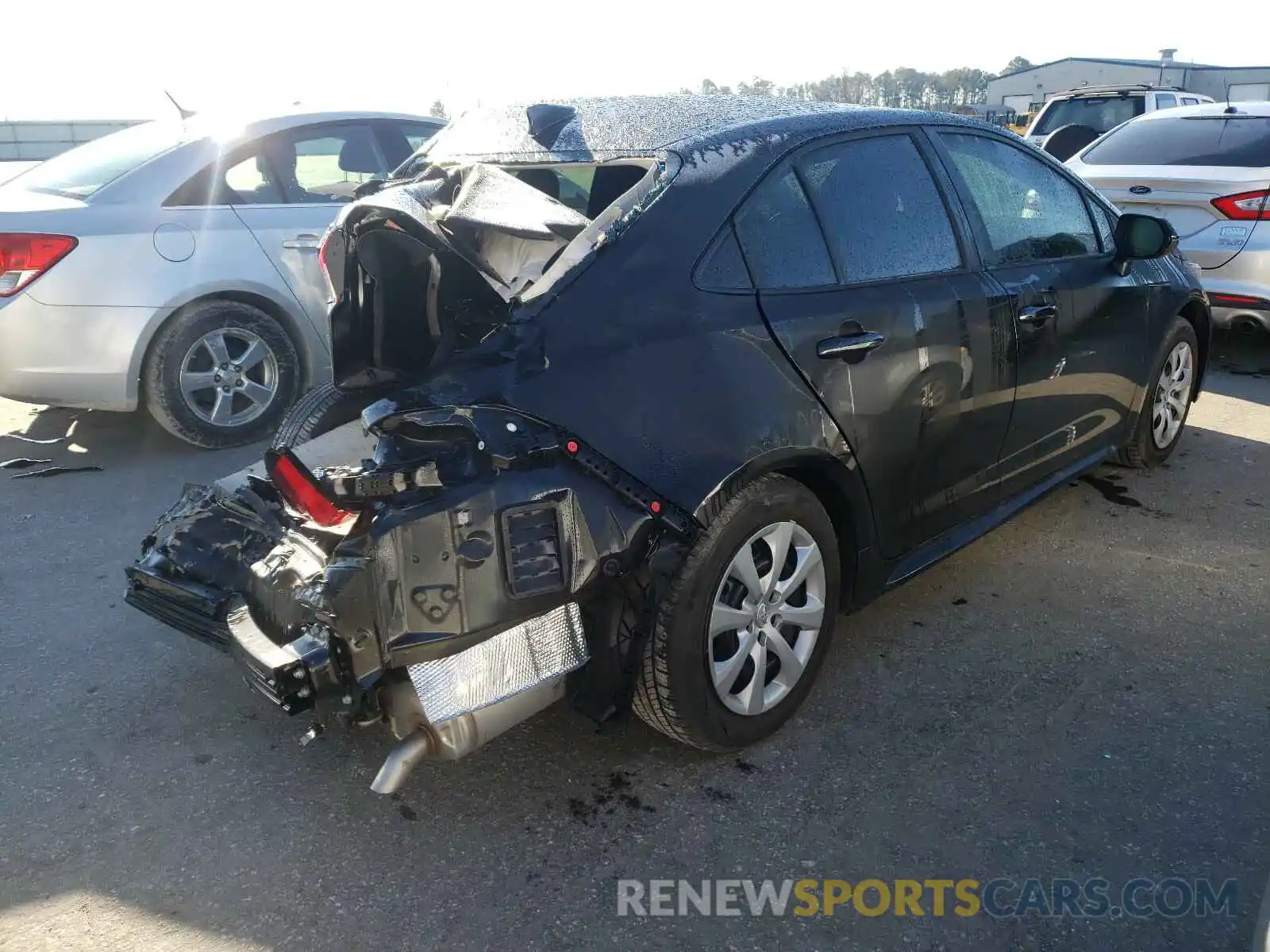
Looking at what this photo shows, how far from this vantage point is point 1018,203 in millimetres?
3707

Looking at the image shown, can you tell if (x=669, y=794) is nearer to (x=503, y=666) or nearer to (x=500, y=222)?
(x=503, y=666)

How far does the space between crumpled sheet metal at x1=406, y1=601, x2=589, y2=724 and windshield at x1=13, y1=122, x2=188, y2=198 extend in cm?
407

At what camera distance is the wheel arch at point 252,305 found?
5141 mm

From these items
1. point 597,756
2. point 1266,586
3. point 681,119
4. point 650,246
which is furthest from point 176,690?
point 1266,586

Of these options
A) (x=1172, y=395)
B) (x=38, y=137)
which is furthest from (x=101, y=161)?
(x=38, y=137)

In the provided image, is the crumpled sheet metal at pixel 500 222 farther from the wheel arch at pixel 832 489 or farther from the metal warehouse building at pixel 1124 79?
the metal warehouse building at pixel 1124 79

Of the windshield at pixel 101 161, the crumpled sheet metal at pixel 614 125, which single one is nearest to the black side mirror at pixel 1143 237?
the crumpled sheet metal at pixel 614 125

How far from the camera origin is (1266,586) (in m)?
3.89

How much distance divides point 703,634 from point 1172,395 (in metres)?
3.51

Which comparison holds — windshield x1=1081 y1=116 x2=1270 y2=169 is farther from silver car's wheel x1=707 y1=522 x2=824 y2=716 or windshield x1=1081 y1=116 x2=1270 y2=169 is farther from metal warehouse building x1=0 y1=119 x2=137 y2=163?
metal warehouse building x1=0 y1=119 x2=137 y2=163

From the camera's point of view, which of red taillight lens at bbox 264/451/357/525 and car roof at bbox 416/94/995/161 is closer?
red taillight lens at bbox 264/451/357/525

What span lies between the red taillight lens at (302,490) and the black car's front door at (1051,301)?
222cm

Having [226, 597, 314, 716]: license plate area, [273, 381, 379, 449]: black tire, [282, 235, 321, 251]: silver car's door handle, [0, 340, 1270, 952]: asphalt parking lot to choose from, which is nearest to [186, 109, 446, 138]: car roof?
[282, 235, 321, 251]: silver car's door handle

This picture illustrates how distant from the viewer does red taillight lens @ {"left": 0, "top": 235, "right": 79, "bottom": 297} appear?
485 centimetres
